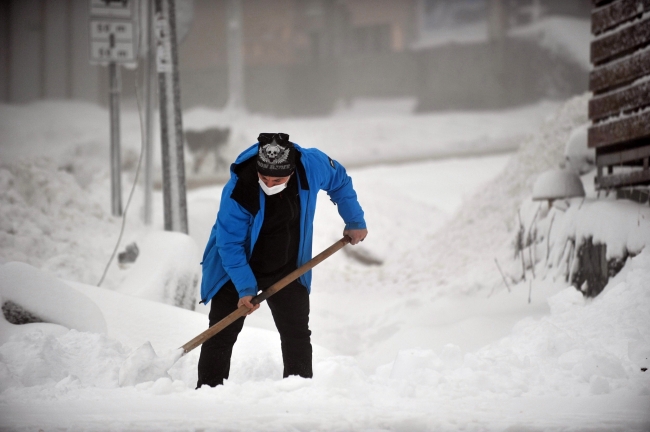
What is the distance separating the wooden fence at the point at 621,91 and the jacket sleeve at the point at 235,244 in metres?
3.34

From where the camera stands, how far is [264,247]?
3352 mm

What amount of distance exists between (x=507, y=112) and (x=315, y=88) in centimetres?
476

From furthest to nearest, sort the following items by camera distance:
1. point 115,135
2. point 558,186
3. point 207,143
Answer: point 207,143, point 115,135, point 558,186

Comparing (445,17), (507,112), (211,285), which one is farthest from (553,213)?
(445,17)

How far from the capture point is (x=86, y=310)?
13.0ft

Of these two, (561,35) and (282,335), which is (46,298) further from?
(561,35)

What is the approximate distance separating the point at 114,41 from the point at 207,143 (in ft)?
21.5

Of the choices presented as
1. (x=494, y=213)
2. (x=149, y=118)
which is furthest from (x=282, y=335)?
(x=494, y=213)

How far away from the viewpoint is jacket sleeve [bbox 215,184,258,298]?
3.17 metres

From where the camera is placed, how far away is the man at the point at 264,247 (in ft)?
10.4

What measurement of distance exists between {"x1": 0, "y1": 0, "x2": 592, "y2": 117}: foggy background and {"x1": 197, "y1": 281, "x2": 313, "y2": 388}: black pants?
41.6ft

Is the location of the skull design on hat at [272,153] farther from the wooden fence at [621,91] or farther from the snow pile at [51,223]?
the snow pile at [51,223]

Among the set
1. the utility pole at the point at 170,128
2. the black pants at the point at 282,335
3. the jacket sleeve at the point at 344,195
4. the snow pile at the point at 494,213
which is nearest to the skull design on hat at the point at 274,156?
the jacket sleeve at the point at 344,195

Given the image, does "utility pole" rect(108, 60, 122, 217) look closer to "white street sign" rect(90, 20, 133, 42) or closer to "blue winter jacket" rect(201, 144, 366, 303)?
"white street sign" rect(90, 20, 133, 42)
